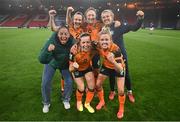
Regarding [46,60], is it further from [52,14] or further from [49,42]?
[52,14]

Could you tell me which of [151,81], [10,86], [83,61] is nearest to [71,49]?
[83,61]

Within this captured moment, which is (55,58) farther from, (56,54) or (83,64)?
(83,64)

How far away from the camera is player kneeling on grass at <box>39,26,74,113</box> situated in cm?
463

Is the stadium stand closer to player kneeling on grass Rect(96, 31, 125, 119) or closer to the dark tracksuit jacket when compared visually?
the dark tracksuit jacket

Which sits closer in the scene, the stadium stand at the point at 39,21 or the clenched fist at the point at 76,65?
the clenched fist at the point at 76,65

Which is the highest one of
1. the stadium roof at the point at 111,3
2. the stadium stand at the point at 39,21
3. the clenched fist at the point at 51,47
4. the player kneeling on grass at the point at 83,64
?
the stadium roof at the point at 111,3

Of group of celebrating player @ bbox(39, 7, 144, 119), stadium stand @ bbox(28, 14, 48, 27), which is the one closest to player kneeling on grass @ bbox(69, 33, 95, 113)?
group of celebrating player @ bbox(39, 7, 144, 119)

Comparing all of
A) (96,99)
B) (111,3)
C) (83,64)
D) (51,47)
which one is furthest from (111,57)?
(111,3)

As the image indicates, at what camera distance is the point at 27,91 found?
6.37 m

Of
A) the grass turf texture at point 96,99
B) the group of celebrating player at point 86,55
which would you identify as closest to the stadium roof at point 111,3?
the grass turf texture at point 96,99

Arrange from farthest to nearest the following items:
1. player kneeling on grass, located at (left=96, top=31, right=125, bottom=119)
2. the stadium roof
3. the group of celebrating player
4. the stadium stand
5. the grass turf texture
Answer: the stadium stand, the stadium roof, the grass turf texture, the group of celebrating player, player kneeling on grass, located at (left=96, top=31, right=125, bottom=119)

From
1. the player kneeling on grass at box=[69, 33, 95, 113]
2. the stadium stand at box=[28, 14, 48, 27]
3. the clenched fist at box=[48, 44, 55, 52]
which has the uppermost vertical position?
the clenched fist at box=[48, 44, 55, 52]

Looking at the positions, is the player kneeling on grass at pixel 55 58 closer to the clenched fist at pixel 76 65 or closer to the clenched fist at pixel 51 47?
the clenched fist at pixel 51 47

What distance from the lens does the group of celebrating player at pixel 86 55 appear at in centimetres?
461
